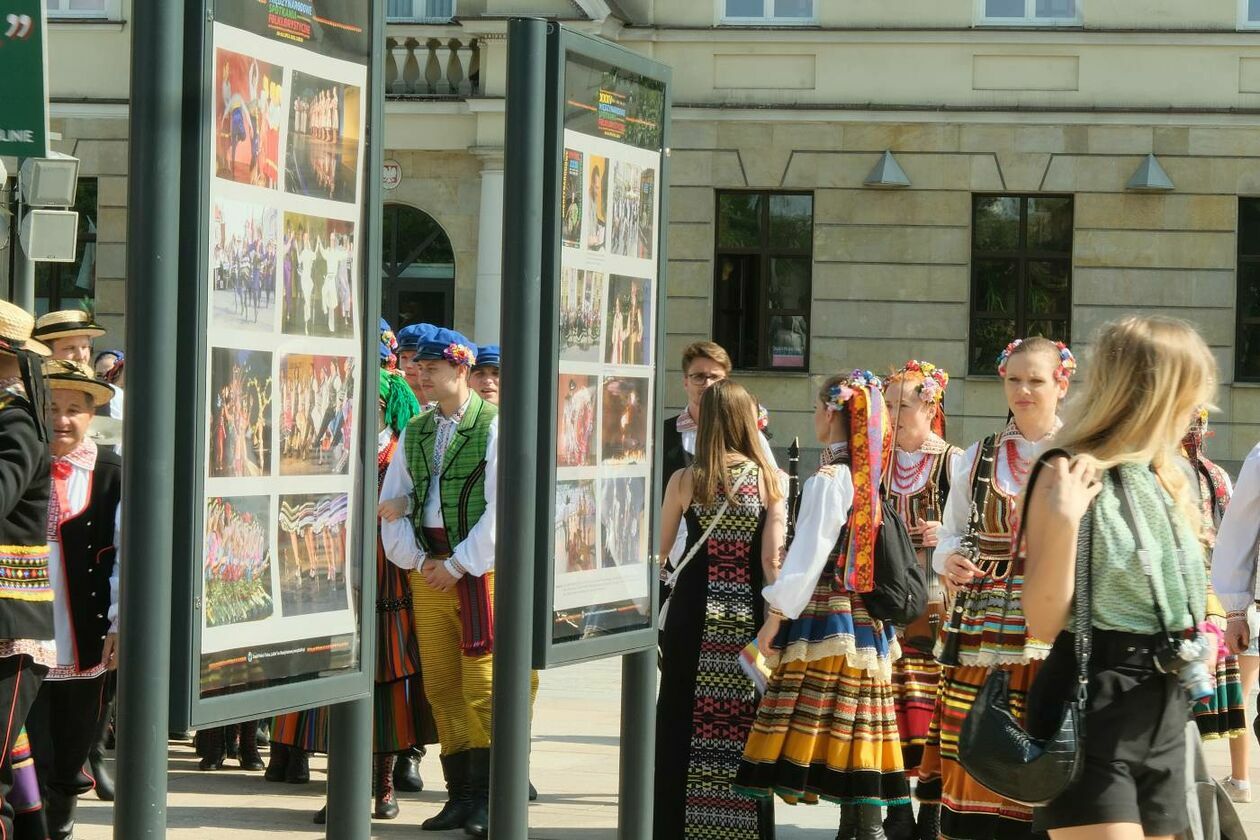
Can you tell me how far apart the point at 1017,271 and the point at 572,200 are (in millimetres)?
17721

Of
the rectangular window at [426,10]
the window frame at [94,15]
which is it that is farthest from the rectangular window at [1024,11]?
the window frame at [94,15]

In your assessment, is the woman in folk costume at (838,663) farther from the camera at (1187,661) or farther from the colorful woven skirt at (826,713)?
the camera at (1187,661)

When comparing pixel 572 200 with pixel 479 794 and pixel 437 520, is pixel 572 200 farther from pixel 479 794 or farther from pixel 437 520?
pixel 479 794

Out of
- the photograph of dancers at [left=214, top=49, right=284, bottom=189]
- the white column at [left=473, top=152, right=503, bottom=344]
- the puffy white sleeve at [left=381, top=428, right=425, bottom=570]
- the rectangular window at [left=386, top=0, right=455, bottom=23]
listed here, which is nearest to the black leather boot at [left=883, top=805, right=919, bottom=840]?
the puffy white sleeve at [left=381, top=428, right=425, bottom=570]

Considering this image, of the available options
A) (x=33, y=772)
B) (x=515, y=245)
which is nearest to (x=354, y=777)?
(x=515, y=245)

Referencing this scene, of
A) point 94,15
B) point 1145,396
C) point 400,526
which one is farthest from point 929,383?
point 94,15

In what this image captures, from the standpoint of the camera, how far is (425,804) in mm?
8219

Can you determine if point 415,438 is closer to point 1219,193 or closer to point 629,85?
point 629,85

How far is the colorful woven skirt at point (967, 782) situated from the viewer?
609cm

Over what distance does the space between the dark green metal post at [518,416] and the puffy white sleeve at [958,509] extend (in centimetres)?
204

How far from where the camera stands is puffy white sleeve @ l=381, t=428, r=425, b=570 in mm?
7699

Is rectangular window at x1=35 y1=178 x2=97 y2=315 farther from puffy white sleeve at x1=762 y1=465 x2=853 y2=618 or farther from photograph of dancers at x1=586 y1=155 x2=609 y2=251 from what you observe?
photograph of dancers at x1=586 y1=155 x2=609 y2=251

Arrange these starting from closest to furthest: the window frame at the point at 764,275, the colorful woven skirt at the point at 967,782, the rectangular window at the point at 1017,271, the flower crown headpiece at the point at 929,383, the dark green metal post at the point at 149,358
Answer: the dark green metal post at the point at 149,358, the colorful woven skirt at the point at 967,782, the flower crown headpiece at the point at 929,383, the rectangular window at the point at 1017,271, the window frame at the point at 764,275

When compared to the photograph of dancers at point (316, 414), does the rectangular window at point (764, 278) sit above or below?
above
